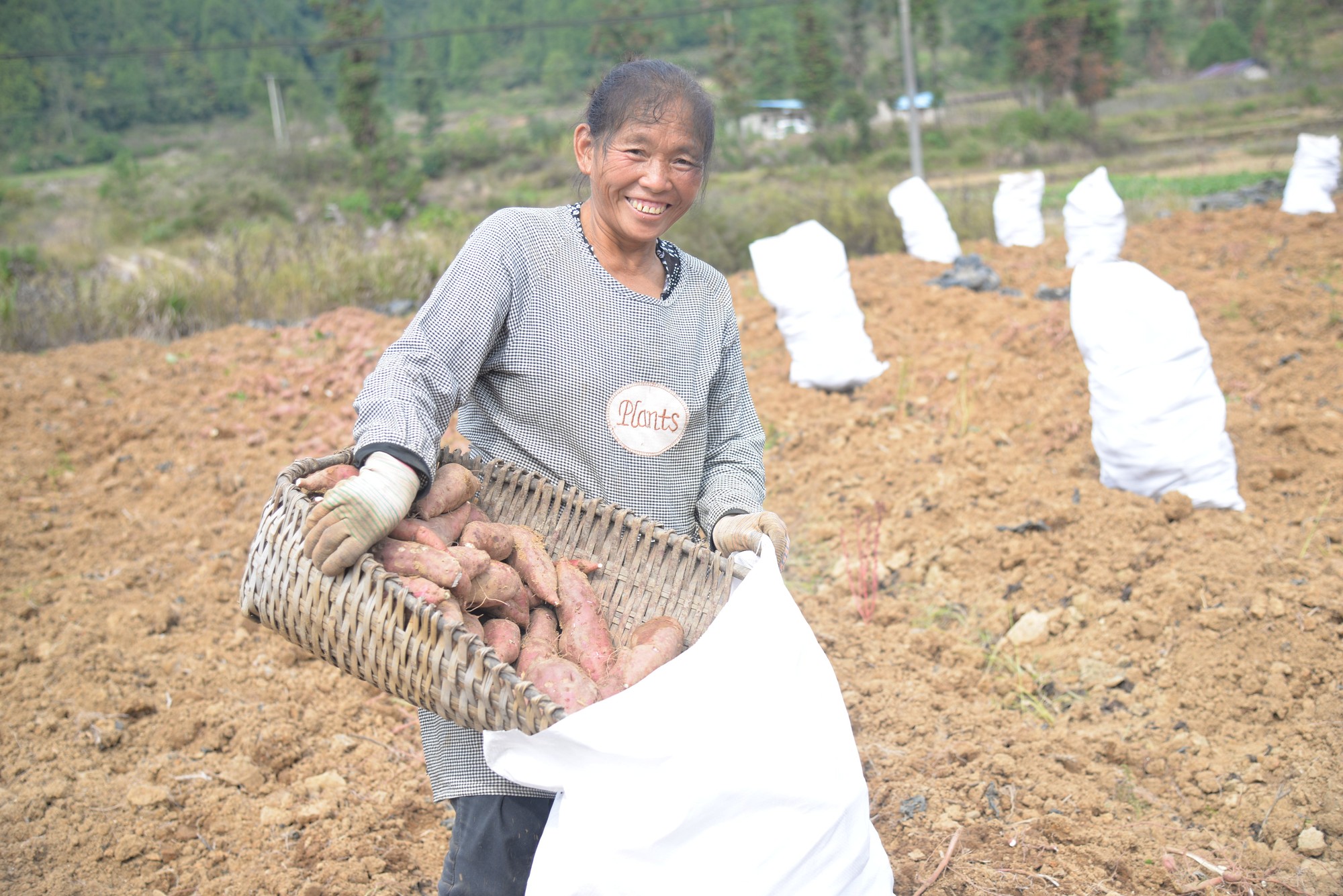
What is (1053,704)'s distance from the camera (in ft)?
8.47

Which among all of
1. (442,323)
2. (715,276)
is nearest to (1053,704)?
(715,276)

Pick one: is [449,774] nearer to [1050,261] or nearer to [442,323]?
[442,323]

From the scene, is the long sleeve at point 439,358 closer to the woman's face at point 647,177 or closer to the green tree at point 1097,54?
the woman's face at point 647,177

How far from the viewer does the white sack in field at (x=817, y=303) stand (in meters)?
5.04

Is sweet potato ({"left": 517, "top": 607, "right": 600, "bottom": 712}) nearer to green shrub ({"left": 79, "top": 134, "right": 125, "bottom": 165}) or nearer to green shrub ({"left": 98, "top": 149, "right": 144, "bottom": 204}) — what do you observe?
green shrub ({"left": 98, "top": 149, "right": 144, "bottom": 204})

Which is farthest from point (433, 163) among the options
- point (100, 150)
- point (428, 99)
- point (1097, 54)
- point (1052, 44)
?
point (1097, 54)

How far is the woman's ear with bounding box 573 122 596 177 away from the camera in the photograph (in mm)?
1645

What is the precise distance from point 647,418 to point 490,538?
337 millimetres

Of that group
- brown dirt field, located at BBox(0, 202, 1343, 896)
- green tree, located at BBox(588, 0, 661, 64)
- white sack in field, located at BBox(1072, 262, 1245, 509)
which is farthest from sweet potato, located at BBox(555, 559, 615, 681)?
green tree, located at BBox(588, 0, 661, 64)

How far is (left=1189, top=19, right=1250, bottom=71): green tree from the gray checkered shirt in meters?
54.2

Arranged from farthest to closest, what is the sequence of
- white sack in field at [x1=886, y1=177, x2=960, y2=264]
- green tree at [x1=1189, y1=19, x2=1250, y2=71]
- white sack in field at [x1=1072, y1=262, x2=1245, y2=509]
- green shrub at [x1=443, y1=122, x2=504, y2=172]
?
green tree at [x1=1189, y1=19, x2=1250, y2=71]
green shrub at [x1=443, y1=122, x2=504, y2=172]
white sack in field at [x1=886, y1=177, x2=960, y2=264]
white sack in field at [x1=1072, y1=262, x2=1245, y2=509]

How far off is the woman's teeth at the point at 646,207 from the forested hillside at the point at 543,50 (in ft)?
57.4

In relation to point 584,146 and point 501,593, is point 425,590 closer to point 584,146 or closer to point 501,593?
point 501,593

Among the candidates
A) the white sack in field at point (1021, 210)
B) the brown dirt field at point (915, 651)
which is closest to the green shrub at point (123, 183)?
the brown dirt field at point (915, 651)
